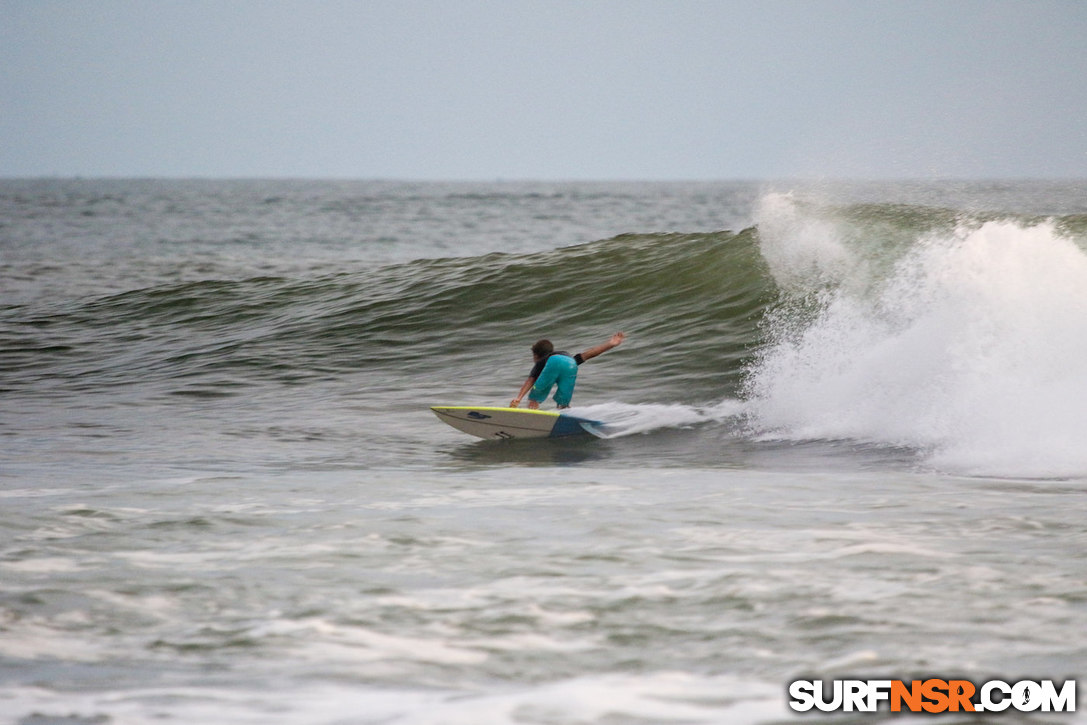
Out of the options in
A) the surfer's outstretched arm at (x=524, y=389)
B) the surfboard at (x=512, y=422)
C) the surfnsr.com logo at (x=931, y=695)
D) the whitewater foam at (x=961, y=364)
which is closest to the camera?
the surfnsr.com logo at (x=931, y=695)

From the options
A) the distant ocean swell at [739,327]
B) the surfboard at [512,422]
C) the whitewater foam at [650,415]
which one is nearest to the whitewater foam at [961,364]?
the distant ocean swell at [739,327]

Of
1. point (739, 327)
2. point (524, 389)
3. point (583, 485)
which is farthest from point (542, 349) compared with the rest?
point (739, 327)

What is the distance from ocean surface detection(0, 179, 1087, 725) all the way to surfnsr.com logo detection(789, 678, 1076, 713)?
0.30 feet

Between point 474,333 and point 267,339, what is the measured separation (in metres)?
3.42

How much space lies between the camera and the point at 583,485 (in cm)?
883

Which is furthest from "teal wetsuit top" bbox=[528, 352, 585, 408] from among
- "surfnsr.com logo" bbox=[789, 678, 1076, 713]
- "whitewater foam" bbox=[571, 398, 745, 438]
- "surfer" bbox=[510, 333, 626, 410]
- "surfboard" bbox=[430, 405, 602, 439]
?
"surfnsr.com logo" bbox=[789, 678, 1076, 713]

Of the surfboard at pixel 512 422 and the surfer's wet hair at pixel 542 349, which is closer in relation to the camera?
the surfboard at pixel 512 422

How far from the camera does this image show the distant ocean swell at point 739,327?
10820mm

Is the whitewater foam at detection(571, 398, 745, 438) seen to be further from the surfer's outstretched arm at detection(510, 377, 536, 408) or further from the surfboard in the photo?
the surfer's outstretched arm at detection(510, 377, 536, 408)

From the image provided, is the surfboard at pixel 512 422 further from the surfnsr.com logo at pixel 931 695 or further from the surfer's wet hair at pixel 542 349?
the surfnsr.com logo at pixel 931 695

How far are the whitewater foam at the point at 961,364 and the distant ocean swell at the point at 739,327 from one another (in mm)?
25

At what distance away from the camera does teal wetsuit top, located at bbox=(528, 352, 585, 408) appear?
1194cm

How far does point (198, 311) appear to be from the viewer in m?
21.0

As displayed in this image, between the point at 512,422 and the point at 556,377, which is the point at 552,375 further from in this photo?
the point at 512,422
